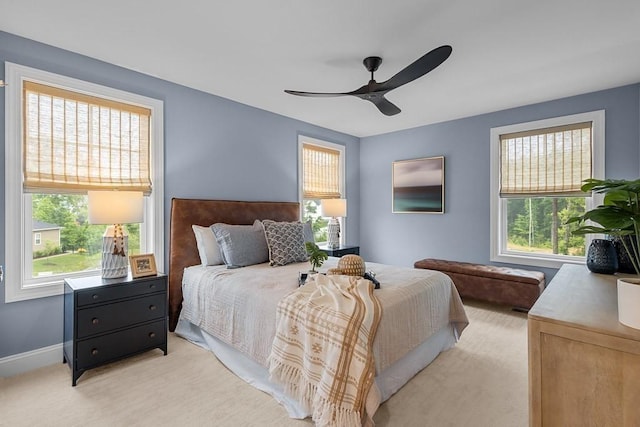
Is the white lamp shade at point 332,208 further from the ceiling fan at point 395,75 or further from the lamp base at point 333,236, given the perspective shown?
the ceiling fan at point 395,75

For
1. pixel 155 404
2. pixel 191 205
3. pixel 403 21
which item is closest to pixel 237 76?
pixel 191 205

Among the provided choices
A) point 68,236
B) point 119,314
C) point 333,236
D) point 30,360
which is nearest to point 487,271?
point 333,236

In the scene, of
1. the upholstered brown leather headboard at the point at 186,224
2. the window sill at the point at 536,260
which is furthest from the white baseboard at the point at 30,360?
the window sill at the point at 536,260

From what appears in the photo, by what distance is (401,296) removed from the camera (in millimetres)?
2184

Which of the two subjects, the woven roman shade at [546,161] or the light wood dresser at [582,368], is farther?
the woven roman shade at [546,161]

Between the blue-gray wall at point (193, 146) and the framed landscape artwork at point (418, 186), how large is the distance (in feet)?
4.09

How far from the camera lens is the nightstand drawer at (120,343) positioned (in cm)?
229

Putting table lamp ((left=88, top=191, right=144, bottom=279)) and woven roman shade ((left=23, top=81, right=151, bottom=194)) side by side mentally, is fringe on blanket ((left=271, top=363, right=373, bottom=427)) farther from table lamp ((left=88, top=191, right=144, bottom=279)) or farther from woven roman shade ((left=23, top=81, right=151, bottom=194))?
woven roman shade ((left=23, top=81, right=151, bottom=194))

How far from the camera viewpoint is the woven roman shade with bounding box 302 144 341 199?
4.82 m

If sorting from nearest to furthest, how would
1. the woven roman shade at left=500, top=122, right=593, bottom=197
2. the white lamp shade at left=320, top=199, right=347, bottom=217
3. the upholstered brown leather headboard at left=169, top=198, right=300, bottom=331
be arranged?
the upholstered brown leather headboard at left=169, top=198, right=300, bottom=331 → the woven roman shade at left=500, top=122, right=593, bottom=197 → the white lamp shade at left=320, top=199, right=347, bottom=217

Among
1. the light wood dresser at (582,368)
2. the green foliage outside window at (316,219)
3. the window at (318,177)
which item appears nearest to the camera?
the light wood dresser at (582,368)

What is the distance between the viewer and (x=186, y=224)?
3283 mm

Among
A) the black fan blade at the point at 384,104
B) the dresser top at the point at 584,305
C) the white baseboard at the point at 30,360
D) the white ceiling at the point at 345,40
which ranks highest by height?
the white ceiling at the point at 345,40

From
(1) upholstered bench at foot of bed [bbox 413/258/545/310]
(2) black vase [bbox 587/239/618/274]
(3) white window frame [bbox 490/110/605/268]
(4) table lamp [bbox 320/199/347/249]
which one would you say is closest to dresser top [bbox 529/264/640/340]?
(2) black vase [bbox 587/239/618/274]
